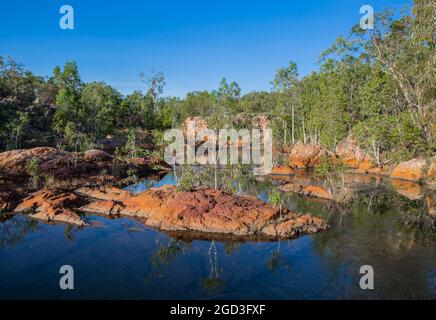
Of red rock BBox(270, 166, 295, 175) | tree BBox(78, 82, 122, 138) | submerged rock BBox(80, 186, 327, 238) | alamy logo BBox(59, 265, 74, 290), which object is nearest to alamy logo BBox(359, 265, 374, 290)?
submerged rock BBox(80, 186, 327, 238)

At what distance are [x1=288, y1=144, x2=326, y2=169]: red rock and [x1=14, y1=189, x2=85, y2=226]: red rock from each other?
95.6ft

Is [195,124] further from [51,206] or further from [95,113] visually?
[51,206]

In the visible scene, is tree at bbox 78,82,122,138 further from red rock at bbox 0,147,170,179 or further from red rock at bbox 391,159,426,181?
red rock at bbox 391,159,426,181

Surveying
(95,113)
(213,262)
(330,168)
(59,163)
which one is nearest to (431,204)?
(330,168)

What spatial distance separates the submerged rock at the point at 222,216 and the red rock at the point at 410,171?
66.1 feet

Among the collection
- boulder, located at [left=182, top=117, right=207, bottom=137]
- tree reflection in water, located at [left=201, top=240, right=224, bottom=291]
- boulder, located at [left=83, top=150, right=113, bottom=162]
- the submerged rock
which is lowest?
tree reflection in water, located at [left=201, top=240, right=224, bottom=291]

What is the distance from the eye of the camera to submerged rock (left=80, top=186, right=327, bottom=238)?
17938 millimetres

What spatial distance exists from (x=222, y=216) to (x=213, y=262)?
13.9 feet

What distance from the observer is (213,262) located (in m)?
14.6

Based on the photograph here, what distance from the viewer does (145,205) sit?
21766mm

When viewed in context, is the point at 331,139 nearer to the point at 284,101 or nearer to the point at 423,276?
the point at 284,101

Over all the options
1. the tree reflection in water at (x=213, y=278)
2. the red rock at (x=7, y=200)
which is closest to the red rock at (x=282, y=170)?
the tree reflection in water at (x=213, y=278)

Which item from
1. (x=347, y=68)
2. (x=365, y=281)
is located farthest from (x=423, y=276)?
(x=347, y=68)
